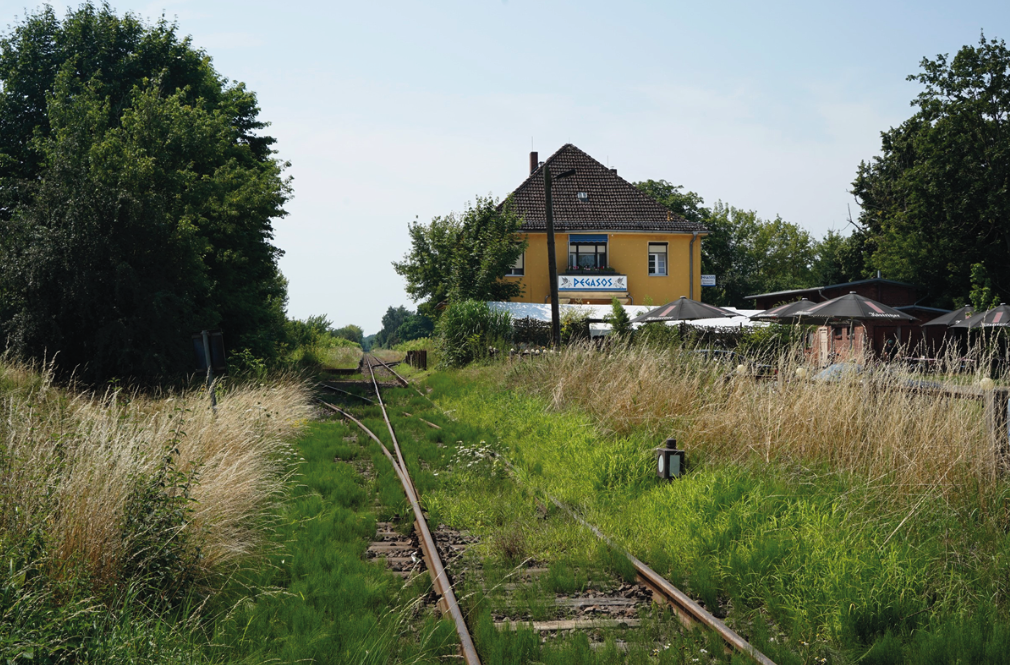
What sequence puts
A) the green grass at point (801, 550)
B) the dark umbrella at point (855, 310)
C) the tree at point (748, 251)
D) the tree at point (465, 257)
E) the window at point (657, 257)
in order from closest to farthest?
the green grass at point (801, 550) → the dark umbrella at point (855, 310) → the tree at point (465, 257) → the window at point (657, 257) → the tree at point (748, 251)

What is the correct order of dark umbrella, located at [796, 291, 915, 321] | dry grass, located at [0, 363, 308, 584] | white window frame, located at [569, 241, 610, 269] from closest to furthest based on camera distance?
dry grass, located at [0, 363, 308, 584]
dark umbrella, located at [796, 291, 915, 321]
white window frame, located at [569, 241, 610, 269]

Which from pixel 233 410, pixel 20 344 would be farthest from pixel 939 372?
pixel 20 344

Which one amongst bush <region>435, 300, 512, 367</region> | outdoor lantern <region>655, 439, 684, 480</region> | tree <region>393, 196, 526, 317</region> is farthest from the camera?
tree <region>393, 196, 526, 317</region>

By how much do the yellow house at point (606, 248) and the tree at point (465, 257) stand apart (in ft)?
10.1

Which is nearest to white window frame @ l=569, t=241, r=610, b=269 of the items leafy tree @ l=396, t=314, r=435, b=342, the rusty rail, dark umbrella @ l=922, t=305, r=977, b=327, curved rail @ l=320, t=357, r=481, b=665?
dark umbrella @ l=922, t=305, r=977, b=327

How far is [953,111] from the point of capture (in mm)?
45125

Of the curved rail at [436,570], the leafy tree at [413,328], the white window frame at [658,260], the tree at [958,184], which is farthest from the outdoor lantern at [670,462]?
the leafy tree at [413,328]

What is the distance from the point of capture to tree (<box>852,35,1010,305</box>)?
44094 millimetres

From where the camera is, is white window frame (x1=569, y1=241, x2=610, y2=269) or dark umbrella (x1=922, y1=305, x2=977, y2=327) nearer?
dark umbrella (x1=922, y1=305, x2=977, y2=327)

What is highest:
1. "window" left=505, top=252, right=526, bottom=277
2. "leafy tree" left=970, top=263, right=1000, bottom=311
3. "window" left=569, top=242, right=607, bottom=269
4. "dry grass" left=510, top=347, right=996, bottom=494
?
"window" left=569, top=242, right=607, bottom=269

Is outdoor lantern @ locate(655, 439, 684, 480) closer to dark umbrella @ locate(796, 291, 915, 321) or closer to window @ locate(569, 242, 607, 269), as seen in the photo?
dark umbrella @ locate(796, 291, 915, 321)

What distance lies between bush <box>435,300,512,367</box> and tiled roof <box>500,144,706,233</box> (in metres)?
13.5

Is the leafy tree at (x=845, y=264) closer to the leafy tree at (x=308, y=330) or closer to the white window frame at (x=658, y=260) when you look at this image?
the white window frame at (x=658, y=260)

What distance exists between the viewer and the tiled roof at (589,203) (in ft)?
142
